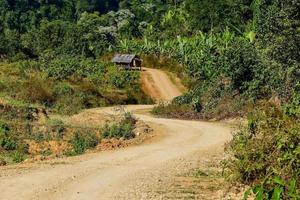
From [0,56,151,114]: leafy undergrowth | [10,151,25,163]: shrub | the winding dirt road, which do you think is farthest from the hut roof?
[10,151,25,163]: shrub

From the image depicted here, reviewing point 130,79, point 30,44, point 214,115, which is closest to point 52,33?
point 30,44

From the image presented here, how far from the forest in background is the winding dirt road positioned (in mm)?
2055

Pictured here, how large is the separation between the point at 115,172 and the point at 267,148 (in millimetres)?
5319

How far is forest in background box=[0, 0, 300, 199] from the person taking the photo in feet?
40.6

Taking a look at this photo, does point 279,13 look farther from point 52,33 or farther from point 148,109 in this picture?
point 52,33

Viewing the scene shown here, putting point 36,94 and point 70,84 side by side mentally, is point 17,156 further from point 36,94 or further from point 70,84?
point 70,84

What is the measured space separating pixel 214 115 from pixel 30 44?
157 feet

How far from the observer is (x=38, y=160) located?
1789 centimetres

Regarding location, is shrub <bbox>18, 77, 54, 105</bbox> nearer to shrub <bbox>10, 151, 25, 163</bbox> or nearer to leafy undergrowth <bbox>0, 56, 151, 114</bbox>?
leafy undergrowth <bbox>0, 56, 151, 114</bbox>

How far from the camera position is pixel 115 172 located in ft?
51.9

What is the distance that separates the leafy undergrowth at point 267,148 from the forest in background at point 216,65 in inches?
0.9

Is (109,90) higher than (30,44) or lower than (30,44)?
lower

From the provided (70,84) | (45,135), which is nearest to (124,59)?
(70,84)

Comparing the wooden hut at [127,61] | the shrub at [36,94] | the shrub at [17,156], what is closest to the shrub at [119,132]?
the shrub at [17,156]
